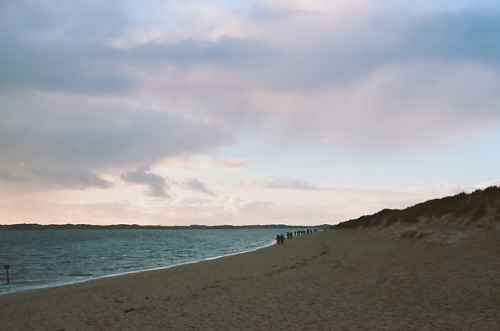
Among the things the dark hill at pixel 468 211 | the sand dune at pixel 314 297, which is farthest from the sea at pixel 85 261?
the dark hill at pixel 468 211

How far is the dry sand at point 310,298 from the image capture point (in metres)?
11.5

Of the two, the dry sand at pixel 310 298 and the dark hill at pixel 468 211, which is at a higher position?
the dark hill at pixel 468 211

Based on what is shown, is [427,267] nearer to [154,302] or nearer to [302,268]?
[302,268]

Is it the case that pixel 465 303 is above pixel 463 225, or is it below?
below

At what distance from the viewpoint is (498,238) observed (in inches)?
864

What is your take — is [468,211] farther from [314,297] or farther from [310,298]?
[310,298]

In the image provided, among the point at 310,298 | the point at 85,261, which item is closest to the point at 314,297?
the point at 310,298

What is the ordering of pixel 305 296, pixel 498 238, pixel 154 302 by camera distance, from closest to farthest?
pixel 305 296, pixel 154 302, pixel 498 238

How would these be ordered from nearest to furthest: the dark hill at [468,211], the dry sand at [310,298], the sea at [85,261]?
the dry sand at [310,298], the dark hill at [468,211], the sea at [85,261]

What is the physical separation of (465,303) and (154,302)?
12530 millimetres

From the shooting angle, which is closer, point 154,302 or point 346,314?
point 346,314

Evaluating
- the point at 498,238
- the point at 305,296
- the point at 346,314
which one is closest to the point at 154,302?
the point at 305,296

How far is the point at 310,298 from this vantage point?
14.9 metres

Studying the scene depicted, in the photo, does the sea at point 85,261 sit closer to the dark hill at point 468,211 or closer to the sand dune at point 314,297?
the sand dune at point 314,297
